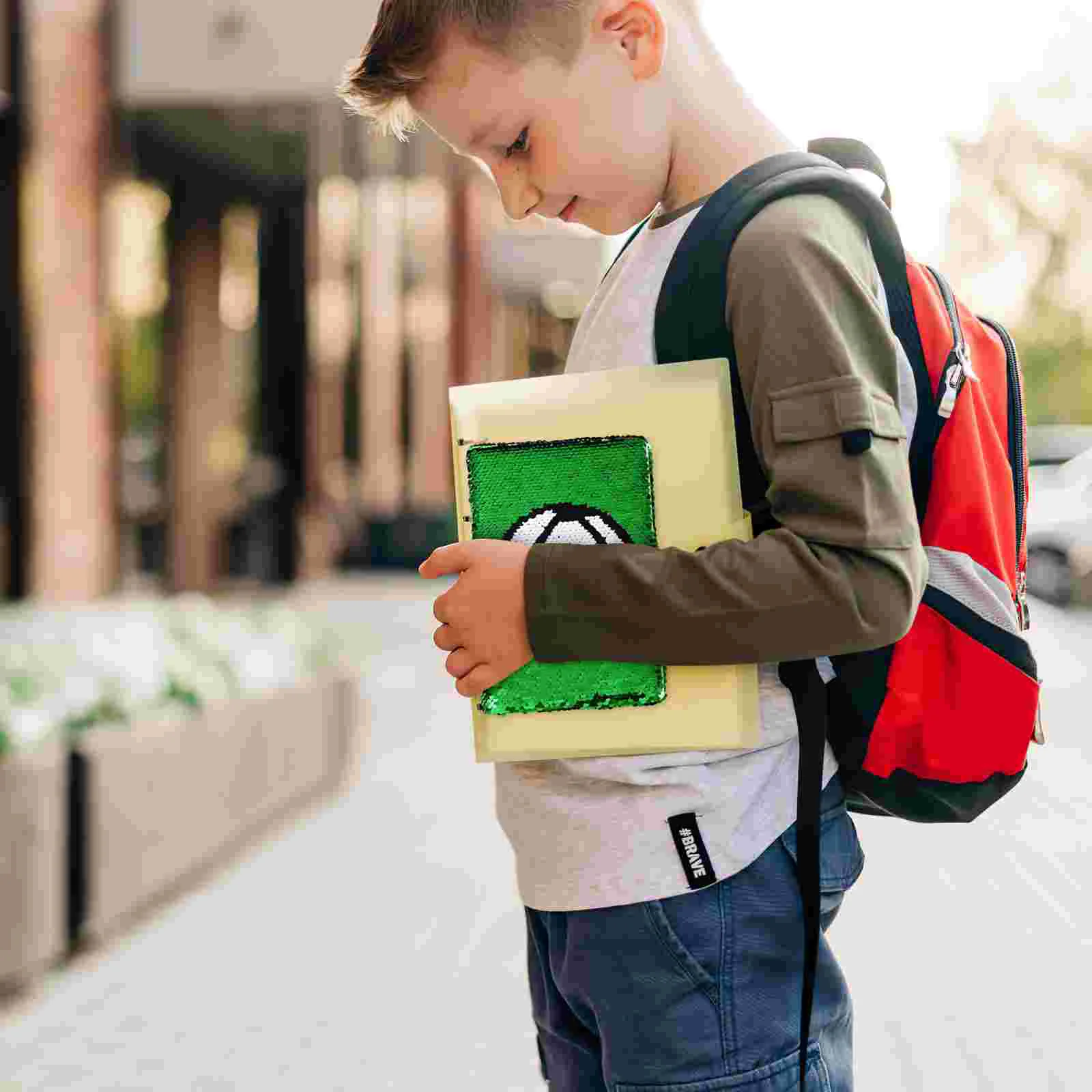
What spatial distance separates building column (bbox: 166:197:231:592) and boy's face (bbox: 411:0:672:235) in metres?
12.3

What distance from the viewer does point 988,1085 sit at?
296 centimetres

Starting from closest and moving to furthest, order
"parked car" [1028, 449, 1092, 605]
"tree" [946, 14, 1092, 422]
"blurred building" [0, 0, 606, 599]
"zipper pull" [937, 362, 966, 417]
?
"zipper pull" [937, 362, 966, 417], "parked car" [1028, 449, 1092, 605], "blurred building" [0, 0, 606, 599], "tree" [946, 14, 1092, 422]

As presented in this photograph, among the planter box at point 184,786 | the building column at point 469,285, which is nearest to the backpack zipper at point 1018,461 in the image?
the planter box at point 184,786

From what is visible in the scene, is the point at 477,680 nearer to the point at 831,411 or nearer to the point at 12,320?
the point at 831,411

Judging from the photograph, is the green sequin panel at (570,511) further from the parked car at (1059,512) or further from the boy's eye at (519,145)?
the parked car at (1059,512)

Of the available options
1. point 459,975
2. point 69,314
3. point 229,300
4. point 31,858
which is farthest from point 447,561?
point 229,300

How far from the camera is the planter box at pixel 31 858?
11.5ft

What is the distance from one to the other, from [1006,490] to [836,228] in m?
0.29

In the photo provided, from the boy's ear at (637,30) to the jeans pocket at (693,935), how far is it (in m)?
0.73

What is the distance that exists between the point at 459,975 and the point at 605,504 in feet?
9.44

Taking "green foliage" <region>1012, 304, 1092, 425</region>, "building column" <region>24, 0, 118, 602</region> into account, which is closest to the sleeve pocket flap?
"building column" <region>24, 0, 118, 602</region>

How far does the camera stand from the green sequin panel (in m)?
1.21

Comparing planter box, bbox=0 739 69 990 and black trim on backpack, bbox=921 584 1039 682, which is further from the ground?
black trim on backpack, bbox=921 584 1039 682

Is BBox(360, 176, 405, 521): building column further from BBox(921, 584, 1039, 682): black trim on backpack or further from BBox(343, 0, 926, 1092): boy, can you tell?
BBox(921, 584, 1039, 682): black trim on backpack
